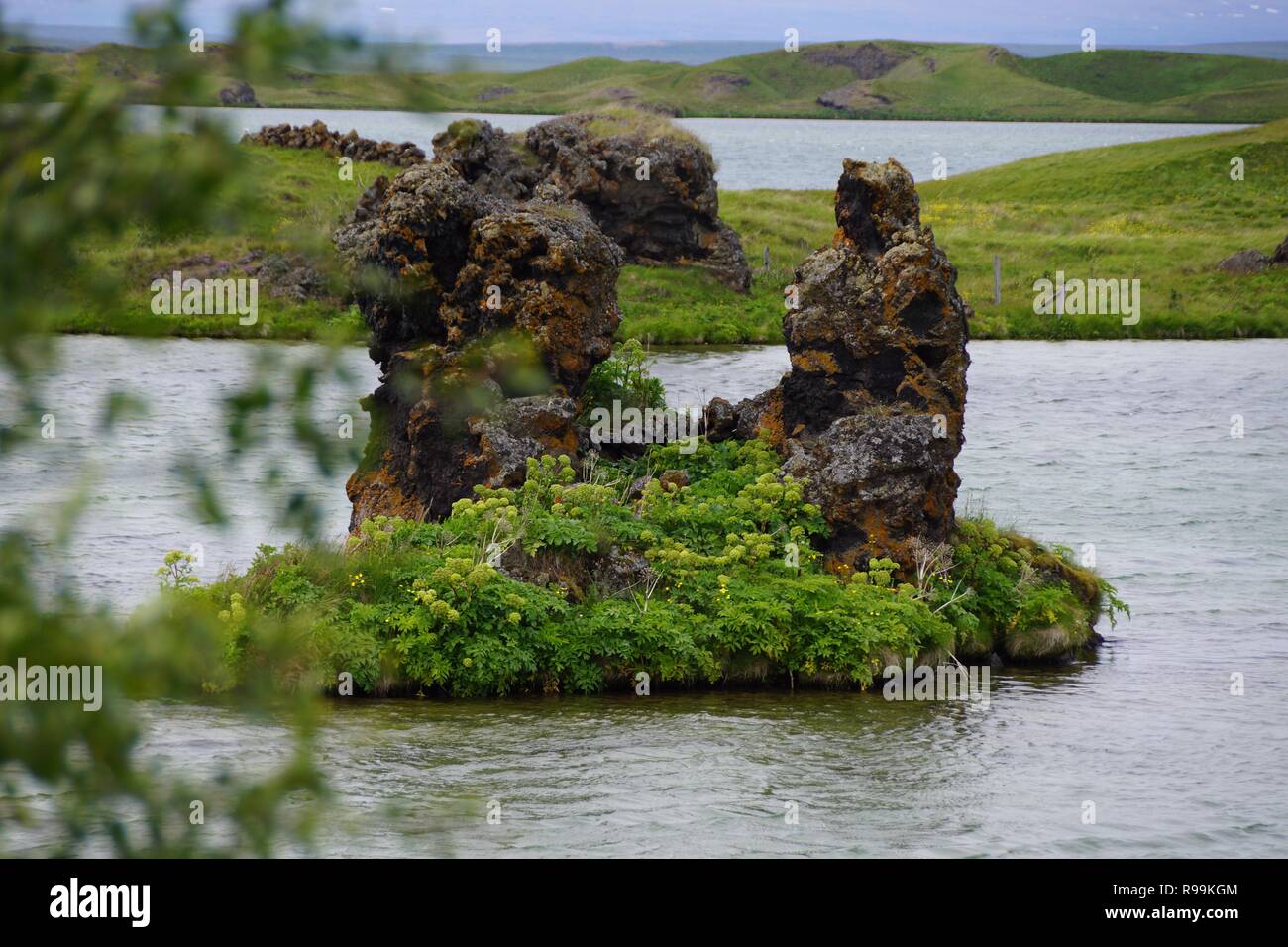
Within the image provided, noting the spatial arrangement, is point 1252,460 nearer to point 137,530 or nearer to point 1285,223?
point 137,530

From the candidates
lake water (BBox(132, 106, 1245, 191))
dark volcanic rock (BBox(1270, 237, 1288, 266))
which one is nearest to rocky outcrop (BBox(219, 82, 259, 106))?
lake water (BBox(132, 106, 1245, 191))

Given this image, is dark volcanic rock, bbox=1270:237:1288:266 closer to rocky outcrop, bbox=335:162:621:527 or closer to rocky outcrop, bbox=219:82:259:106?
rocky outcrop, bbox=219:82:259:106

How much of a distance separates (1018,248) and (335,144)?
29943 millimetres

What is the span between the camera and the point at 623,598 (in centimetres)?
1877

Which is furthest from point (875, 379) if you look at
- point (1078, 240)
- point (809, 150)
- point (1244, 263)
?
point (809, 150)

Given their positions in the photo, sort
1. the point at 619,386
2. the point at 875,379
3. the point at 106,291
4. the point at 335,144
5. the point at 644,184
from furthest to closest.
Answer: the point at 335,144 → the point at 644,184 → the point at 619,386 → the point at 875,379 → the point at 106,291

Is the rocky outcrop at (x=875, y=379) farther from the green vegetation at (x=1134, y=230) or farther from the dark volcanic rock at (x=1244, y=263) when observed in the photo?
the dark volcanic rock at (x=1244, y=263)

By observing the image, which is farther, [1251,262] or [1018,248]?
[1018,248]

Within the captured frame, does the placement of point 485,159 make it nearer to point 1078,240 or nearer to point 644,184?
point 644,184

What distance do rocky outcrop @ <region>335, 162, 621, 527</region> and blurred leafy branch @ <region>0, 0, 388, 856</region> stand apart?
53.6 ft

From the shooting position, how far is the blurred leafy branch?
3.60m

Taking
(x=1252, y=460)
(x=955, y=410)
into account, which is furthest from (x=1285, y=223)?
(x=955, y=410)

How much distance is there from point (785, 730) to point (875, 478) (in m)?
4.34

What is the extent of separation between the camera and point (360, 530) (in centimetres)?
2017
